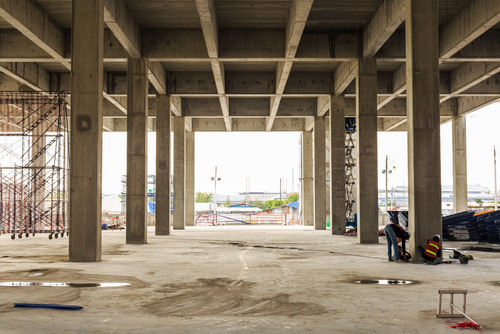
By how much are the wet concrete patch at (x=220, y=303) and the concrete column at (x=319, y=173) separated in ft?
78.8

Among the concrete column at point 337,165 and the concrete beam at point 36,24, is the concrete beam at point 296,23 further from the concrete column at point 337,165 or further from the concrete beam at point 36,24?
the concrete beam at point 36,24

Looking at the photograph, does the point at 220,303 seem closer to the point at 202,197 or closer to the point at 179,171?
the point at 179,171

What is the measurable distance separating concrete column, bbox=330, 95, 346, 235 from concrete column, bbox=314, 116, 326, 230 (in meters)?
4.89

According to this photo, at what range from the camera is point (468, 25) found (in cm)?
1759

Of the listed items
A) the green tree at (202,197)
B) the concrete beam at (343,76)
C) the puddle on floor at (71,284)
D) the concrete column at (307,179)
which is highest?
the concrete beam at (343,76)

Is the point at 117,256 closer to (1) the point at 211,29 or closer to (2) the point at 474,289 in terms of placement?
(1) the point at 211,29

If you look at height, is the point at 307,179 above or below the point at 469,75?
below

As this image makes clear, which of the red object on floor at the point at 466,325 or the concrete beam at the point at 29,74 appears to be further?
the concrete beam at the point at 29,74

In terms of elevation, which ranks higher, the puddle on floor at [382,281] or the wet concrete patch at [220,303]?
the wet concrete patch at [220,303]

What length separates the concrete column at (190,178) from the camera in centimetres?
3781

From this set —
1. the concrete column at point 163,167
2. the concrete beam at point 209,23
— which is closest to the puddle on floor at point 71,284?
the concrete beam at point 209,23

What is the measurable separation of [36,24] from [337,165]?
1768 centimetres

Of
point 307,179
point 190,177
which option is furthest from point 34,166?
point 307,179

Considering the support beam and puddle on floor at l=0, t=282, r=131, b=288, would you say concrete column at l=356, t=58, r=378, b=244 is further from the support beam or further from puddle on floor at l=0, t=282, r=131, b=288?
the support beam
